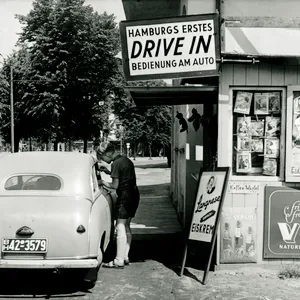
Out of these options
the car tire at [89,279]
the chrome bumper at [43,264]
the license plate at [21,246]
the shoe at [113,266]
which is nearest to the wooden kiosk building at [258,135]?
the shoe at [113,266]

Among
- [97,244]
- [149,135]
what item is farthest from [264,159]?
[149,135]

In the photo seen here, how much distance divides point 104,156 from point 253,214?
7.62 feet

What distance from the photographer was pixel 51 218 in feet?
17.2

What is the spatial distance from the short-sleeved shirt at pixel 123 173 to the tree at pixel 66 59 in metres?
25.1

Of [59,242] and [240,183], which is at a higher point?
[240,183]

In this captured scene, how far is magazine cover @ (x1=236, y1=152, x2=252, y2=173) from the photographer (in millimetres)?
6410

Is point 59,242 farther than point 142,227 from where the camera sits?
No

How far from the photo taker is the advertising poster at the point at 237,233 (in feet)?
20.7

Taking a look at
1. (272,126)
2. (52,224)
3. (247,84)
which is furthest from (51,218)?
(272,126)

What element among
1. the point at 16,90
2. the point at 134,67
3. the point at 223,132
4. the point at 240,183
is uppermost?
the point at 16,90

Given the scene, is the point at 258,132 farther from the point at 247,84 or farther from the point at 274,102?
the point at 247,84

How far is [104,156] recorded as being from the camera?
273 inches

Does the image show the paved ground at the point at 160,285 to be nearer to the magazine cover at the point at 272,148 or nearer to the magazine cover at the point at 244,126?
the magazine cover at the point at 272,148

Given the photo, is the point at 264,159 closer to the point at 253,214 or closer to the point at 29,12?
the point at 253,214
